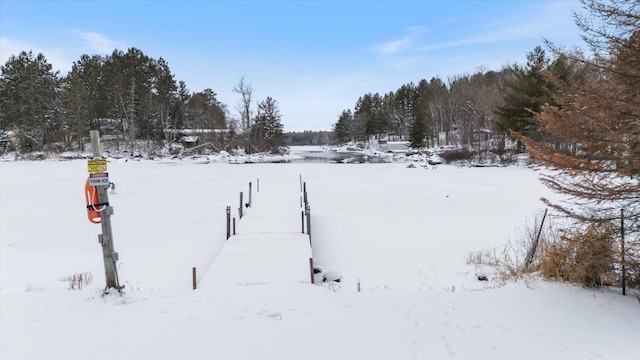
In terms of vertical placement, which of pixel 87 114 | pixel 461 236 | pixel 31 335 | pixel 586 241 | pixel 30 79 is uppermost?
pixel 30 79

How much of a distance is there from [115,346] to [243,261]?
3455 mm

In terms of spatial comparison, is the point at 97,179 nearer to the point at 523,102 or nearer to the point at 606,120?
the point at 606,120

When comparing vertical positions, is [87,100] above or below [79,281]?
above

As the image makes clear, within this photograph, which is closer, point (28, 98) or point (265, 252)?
point (265, 252)

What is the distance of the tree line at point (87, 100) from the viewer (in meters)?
46.9

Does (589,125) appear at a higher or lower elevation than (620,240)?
higher

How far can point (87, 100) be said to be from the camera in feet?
156

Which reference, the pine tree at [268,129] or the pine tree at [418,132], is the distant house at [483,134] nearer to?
the pine tree at [418,132]

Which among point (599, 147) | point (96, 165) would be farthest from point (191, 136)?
point (599, 147)

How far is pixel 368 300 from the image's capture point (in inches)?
217

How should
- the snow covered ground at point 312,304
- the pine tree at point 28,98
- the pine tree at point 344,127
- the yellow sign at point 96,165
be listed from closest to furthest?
the snow covered ground at point 312,304, the yellow sign at point 96,165, the pine tree at point 28,98, the pine tree at point 344,127

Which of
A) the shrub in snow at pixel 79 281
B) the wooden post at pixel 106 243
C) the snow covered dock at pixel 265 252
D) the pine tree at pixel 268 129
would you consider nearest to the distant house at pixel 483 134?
the pine tree at pixel 268 129

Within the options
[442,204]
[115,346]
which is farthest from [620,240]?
[442,204]

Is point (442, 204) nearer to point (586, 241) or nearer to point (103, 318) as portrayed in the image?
point (586, 241)
